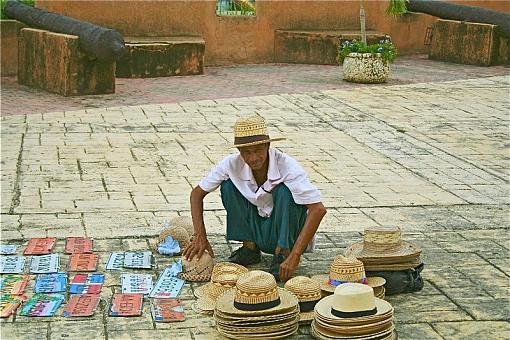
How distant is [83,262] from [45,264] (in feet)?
0.72

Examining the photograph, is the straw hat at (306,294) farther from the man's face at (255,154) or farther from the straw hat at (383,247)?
the man's face at (255,154)

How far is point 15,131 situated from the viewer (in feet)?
33.6

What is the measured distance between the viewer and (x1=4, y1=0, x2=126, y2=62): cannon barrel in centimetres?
1224

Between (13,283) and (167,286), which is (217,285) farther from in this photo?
(13,283)

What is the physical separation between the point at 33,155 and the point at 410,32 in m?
10.5

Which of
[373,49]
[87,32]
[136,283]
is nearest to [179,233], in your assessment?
[136,283]

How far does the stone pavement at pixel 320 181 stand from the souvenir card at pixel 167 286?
65 millimetres

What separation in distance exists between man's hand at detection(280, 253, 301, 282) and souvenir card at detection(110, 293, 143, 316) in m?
0.78

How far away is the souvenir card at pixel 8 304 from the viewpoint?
5.10 meters

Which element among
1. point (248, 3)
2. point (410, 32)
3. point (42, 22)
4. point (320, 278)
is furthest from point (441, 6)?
point (320, 278)

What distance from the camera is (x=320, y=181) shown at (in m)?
8.43

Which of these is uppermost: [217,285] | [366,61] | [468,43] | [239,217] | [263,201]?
[468,43]

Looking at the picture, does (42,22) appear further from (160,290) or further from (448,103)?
(160,290)

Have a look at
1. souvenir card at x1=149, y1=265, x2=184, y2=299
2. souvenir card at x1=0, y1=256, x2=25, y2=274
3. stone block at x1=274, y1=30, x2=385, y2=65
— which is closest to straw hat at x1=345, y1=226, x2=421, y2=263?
souvenir card at x1=149, y1=265, x2=184, y2=299
